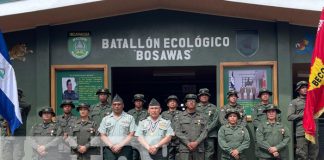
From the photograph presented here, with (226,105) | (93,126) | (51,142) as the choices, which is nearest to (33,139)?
(51,142)

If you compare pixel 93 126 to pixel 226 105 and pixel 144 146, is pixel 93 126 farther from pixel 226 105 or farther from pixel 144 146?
pixel 226 105

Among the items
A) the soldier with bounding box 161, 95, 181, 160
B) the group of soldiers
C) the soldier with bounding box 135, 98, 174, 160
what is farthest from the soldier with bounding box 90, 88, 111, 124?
the soldier with bounding box 135, 98, 174, 160

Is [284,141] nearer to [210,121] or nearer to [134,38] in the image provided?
[210,121]

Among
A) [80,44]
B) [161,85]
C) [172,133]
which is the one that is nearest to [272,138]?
[172,133]

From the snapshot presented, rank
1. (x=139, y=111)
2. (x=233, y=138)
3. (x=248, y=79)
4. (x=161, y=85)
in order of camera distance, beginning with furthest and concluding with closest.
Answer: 1. (x=161, y=85)
2. (x=248, y=79)
3. (x=139, y=111)
4. (x=233, y=138)

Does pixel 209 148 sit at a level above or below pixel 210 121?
below

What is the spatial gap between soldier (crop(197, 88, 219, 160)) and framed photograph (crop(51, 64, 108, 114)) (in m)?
2.14

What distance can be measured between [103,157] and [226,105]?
2354mm

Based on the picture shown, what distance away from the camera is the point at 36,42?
11758 mm

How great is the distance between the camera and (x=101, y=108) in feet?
35.2

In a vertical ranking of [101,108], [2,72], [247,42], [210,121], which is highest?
[247,42]

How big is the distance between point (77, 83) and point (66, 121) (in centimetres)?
136

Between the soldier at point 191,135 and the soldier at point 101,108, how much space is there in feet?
4.59

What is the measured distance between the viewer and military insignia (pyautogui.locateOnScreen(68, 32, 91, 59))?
38.5ft
